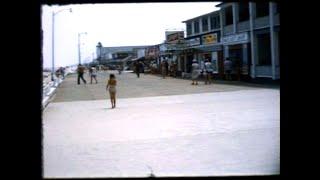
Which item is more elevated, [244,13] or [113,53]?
[113,53]

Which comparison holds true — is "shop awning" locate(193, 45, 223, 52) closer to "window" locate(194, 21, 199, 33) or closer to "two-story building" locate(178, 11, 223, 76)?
"two-story building" locate(178, 11, 223, 76)

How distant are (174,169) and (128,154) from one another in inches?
72.0

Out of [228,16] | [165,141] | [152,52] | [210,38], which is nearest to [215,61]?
[210,38]

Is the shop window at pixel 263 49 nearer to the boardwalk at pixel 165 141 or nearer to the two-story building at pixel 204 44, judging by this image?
the two-story building at pixel 204 44

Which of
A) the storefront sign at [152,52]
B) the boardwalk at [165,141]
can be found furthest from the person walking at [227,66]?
the storefront sign at [152,52]

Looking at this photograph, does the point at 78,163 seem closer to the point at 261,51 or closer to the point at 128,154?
the point at 128,154

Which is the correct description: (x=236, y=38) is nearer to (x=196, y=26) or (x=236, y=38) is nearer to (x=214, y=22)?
(x=214, y=22)

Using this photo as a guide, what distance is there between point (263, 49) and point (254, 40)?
83 cm

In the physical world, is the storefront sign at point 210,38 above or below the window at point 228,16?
below

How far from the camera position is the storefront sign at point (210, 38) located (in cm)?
4275

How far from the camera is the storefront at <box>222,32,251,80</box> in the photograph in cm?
3622

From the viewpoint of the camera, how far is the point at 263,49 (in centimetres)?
3522

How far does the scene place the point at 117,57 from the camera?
14362 cm
